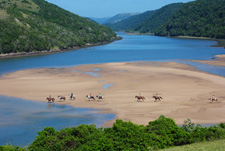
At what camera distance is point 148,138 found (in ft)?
67.6

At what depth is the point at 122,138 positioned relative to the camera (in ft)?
66.5

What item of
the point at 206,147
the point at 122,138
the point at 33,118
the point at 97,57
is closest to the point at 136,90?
the point at 33,118

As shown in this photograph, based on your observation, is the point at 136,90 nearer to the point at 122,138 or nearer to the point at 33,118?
the point at 33,118

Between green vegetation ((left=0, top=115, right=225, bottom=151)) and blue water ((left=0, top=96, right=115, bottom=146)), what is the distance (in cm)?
690

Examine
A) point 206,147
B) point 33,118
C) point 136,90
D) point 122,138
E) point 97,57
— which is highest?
point 122,138

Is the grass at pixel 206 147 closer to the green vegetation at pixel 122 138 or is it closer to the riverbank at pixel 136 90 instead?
the green vegetation at pixel 122 138

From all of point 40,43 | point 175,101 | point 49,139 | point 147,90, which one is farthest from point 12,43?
point 49,139

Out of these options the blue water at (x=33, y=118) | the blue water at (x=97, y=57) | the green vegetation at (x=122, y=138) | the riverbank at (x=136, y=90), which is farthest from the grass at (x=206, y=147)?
the blue water at (x=97, y=57)

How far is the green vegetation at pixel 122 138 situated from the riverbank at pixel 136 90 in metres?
8.74

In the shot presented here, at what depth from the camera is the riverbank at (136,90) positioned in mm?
34469

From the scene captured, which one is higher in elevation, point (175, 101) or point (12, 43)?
point (12, 43)

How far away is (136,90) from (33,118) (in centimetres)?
1869

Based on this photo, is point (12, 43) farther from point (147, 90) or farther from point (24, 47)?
point (147, 90)

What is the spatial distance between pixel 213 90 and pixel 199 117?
15.0m
